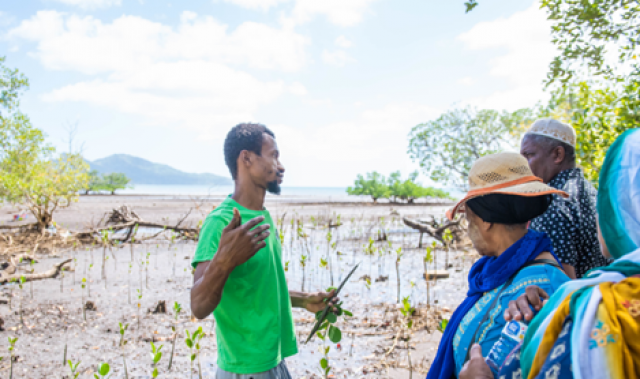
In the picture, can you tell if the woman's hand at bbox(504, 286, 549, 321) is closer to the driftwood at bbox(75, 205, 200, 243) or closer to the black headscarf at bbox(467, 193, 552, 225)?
the black headscarf at bbox(467, 193, 552, 225)

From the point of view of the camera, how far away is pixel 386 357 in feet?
14.2

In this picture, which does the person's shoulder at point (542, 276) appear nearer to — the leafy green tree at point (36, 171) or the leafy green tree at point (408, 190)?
the leafy green tree at point (36, 171)

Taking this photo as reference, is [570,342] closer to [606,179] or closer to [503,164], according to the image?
[606,179]

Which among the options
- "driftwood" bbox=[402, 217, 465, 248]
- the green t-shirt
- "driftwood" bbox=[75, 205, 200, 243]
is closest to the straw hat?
the green t-shirt

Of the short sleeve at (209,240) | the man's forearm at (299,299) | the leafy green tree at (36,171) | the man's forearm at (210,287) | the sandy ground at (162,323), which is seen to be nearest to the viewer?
the man's forearm at (210,287)

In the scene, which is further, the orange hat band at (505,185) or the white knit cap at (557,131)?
the white knit cap at (557,131)

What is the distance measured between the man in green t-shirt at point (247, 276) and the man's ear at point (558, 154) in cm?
173

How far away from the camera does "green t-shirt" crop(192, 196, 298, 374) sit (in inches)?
74.4

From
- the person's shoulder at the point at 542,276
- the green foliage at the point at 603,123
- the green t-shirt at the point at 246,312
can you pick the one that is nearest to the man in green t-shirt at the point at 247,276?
the green t-shirt at the point at 246,312

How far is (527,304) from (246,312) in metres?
1.31

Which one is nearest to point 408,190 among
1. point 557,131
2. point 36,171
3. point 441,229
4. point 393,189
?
point 393,189

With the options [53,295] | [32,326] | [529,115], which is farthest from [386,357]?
[529,115]

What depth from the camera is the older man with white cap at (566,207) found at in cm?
216

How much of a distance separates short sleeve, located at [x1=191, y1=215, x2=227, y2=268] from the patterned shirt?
5.86 feet
